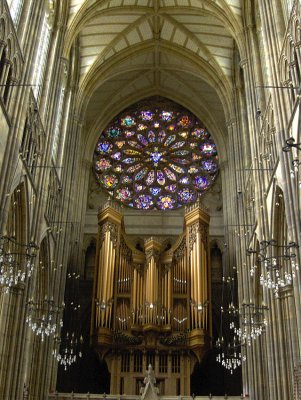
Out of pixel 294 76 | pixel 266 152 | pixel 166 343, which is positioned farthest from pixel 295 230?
pixel 166 343

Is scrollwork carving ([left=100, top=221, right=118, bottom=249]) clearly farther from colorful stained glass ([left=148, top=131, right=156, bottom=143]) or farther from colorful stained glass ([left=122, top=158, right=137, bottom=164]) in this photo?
colorful stained glass ([left=148, top=131, right=156, bottom=143])

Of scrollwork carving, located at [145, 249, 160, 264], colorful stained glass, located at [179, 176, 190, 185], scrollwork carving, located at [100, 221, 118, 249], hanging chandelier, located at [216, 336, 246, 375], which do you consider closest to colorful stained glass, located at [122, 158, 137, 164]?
colorful stained glass, located at [179, 176, 190, 185]

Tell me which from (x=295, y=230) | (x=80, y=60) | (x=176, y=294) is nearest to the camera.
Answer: (x=295, y=230)

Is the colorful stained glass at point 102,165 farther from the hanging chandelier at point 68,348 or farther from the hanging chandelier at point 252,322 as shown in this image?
the hanging chandelier at point 252,322

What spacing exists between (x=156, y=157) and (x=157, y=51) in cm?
592

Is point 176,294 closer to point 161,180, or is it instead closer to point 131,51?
point 161,180

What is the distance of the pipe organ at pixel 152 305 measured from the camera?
23875 millimetres

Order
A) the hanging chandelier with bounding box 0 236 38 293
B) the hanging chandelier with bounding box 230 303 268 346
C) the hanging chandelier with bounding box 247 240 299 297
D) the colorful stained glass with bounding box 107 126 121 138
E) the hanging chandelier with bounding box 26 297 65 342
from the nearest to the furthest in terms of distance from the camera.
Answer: the hanging chandelier with bounding box 247 240 299 297
the hanging chandelier with bounding box 0 236 38 293
the hanging chandelier with bounding box 230 303 268 346
the hanging chandelier with bounding box 26 297 65 342
the colorful stained glass with bounding box 107 126 121 138

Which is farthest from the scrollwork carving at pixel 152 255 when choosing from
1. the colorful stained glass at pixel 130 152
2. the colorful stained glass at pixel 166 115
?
the colorful stained glass at pixel 166 115

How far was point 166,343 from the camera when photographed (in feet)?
79.3

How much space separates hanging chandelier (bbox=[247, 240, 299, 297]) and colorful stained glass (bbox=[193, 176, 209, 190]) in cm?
1328

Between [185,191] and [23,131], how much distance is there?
14.7m

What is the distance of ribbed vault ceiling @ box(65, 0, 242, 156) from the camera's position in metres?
26.5

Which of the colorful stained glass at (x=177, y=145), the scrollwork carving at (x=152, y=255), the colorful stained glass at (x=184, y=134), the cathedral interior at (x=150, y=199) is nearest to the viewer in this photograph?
the cathedral interior at (x=150, y=199)
